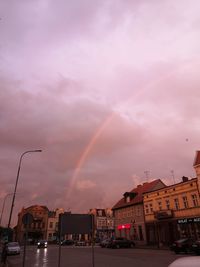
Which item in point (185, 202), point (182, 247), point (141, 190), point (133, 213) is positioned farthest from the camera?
point (141, 190)

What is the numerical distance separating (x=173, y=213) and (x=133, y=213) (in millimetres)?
14596

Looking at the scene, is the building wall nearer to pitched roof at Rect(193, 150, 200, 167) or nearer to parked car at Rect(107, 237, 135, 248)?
parked car at Rect(107, 237, 135, 248)

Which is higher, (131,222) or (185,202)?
(185,202)

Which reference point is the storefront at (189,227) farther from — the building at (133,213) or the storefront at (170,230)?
the building at (133,213)

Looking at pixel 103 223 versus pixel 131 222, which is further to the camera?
pixel 103 223

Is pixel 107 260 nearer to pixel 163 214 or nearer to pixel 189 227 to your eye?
pixel 189 227

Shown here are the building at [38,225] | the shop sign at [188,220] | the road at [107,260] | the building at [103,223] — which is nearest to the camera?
the road at [107,260]

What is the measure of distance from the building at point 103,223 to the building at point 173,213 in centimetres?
4501

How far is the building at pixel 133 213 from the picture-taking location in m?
53.0

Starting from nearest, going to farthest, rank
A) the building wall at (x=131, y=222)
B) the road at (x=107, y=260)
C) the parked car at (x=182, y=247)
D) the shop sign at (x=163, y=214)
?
the road at (x=107, y=260), the parked car at (x=182, y=247), the shop sign at (x=163, y=214), the building wall at (x=131, y=222)

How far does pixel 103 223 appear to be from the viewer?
98.6 metres

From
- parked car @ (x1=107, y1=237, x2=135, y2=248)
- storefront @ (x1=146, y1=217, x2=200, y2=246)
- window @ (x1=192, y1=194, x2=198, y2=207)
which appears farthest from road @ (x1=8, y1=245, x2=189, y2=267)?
parked car @ (x1=107, y1=237, x2=135, y2=248)

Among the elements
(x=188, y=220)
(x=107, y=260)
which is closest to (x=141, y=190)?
(x=188, y=220)

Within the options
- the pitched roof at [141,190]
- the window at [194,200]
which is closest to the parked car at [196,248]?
the window at [194,200]
